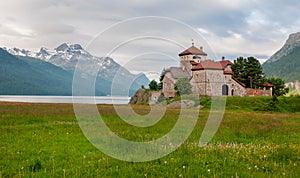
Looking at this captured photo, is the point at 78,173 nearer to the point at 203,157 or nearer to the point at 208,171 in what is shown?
the point at 208,171

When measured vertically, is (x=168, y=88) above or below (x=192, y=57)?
below

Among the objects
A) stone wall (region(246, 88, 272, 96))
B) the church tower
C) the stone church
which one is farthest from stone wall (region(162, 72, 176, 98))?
stone wall (region(246, 88, 272, 96))

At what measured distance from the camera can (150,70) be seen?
17469 millimetres

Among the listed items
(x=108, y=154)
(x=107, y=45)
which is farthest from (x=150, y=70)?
(x=108, y=154)

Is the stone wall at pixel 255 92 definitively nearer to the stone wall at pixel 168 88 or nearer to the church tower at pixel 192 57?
the church tower at pixel 192 57

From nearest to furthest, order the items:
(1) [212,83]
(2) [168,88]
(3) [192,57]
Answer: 1. (2) [168,88]
2. (1) [212,83]
3. (3) [192,57]

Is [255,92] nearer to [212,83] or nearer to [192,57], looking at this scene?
[212,83]

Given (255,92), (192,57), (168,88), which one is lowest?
(255,92)

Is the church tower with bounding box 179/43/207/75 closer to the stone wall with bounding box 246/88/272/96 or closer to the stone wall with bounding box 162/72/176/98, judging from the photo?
the stone wall with bounding box 162/72/176/98

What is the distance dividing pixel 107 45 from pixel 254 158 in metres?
8.46

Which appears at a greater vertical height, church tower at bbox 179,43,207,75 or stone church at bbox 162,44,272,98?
church tower at bbox 179,43,207,75

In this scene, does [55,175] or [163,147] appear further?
[163,147]

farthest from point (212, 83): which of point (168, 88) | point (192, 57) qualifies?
point (168, 88)

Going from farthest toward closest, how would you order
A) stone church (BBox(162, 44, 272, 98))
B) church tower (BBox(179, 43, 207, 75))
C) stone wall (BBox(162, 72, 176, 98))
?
church tower (BBox(179, 43, 207, 75))
stone wall (BBox(162, 72, 176, 98))
stone church (BBox(162, 44, 272, 98))
